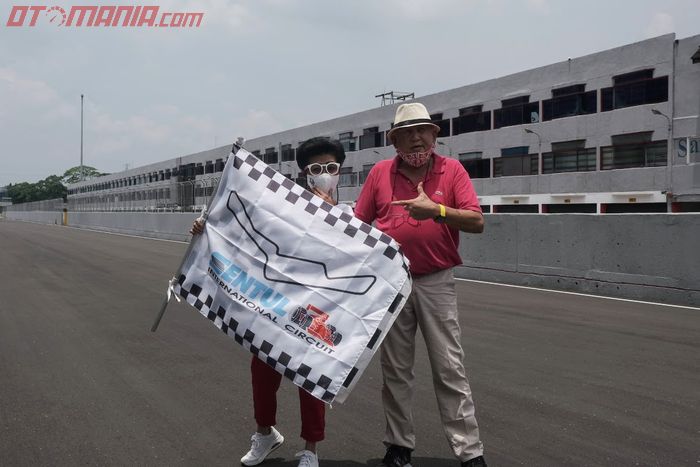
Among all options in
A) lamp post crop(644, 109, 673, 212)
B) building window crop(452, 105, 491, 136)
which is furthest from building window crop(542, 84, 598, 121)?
building window crop(452, 105, 491, 136)

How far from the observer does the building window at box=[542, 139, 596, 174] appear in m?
37.0

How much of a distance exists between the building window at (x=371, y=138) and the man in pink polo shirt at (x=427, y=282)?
48.9 m

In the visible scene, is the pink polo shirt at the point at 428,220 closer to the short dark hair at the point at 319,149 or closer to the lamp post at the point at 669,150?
the short dark hair at the point at 319,149

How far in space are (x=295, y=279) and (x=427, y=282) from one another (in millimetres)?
698

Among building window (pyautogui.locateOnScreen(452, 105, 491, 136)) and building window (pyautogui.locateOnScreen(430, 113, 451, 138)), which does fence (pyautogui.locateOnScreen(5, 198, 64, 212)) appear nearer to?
building window (pyautogui.locateOnScreen(430, 113, 451, 138))

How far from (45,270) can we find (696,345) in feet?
43.1

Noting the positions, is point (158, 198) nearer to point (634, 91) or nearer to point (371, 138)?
point (371, 138)

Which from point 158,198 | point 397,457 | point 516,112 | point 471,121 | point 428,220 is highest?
point 516,112

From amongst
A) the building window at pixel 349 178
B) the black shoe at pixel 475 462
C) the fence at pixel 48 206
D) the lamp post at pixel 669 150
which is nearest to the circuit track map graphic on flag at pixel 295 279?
the black shoe at pixel 475 462

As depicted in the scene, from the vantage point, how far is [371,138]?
53.4 m

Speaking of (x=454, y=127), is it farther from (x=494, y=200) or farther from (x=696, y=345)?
(x=696, y=345)

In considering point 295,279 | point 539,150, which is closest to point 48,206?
point 539,150

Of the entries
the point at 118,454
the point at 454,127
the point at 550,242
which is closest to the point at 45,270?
the point at 550,242

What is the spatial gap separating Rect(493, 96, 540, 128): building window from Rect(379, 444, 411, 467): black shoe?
1540 inches
